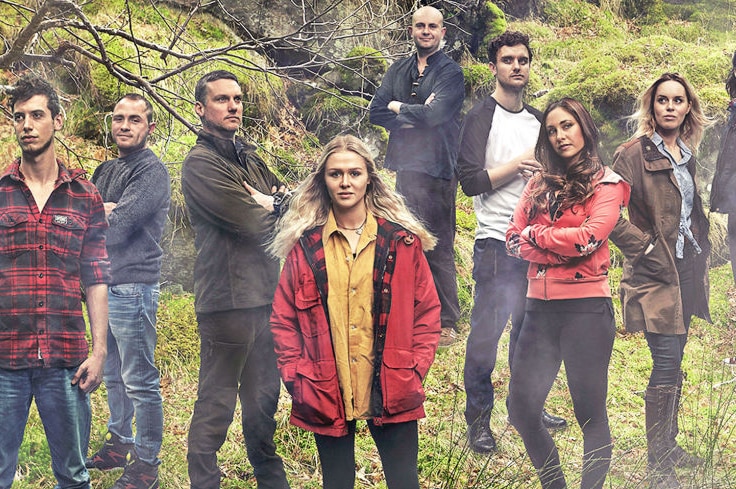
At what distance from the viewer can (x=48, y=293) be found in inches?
111

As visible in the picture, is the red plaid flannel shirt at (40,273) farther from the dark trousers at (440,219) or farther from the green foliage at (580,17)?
the green foliage at (580,17)

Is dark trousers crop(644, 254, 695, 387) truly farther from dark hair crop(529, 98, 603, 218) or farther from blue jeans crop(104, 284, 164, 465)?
blue jeans crop(104, 284, 164, 465)

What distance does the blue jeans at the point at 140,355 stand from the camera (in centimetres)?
328

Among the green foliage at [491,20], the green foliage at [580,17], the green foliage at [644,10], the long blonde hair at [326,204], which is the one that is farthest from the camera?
the green foliage at [644,10]

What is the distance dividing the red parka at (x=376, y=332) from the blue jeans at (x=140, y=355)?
90cm

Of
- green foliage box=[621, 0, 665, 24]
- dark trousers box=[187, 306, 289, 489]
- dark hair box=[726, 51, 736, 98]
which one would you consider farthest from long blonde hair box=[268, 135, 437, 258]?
green foliage box=[621, 0, 665, 24]

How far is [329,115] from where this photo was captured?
399 centimetres

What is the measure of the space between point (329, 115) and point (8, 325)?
6.02 ft

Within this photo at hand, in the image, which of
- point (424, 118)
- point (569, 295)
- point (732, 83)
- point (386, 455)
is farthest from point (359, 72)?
point (386, 455)

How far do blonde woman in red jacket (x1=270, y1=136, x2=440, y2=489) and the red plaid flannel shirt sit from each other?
0.77 metres

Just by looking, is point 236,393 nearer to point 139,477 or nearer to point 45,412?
point 139,477

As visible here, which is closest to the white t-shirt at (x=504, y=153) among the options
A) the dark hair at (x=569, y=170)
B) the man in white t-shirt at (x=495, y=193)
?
the man in white t-shirt at (x=495, y=193)

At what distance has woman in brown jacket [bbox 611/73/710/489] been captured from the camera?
343 centimetres

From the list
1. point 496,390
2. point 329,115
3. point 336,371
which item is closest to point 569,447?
point 496,390
